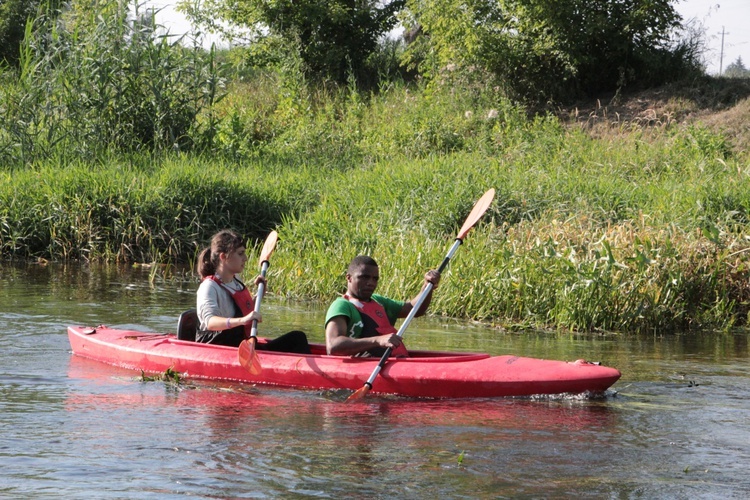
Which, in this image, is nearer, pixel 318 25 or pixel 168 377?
pixel 168 377

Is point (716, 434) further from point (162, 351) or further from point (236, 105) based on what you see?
point (236, 105)

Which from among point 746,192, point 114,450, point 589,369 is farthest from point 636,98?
point 114,450

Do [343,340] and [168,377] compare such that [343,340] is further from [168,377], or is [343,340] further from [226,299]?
[168,377]

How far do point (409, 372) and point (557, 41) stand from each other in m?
11.8

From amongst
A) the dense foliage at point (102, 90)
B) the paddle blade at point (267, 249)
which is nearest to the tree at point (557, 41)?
the dense foliage at point (102, 90)

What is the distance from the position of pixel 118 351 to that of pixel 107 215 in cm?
467

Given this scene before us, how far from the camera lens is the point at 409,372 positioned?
6281 millimetres

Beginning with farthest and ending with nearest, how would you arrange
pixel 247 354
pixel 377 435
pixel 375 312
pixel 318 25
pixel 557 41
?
pixel 318 25
pixel 557 41
pixel 247 354
pixel 375 312
pixel 377 435

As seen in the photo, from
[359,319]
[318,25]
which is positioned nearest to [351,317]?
[359,319]

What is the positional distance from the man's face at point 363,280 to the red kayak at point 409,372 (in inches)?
16.3

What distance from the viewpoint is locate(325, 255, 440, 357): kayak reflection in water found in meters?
6.22

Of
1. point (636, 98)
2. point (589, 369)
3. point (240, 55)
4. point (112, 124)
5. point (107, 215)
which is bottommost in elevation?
point (589, 369)

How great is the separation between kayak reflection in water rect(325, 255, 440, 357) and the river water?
346mm

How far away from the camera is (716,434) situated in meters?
5.45
